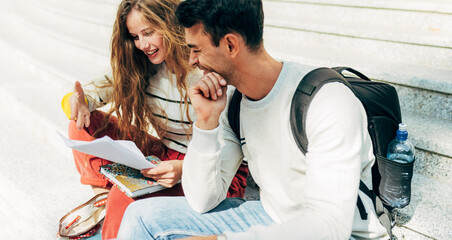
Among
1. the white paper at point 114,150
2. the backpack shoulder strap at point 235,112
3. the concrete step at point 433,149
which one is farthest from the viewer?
the concrete step at point 433,149

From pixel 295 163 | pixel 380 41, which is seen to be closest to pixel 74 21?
pixel 380 41

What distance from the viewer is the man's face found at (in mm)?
1454

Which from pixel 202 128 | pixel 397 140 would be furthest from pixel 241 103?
pixel 397 140

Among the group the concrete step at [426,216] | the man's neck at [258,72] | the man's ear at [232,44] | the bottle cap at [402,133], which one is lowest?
the concrete step at [426,216]

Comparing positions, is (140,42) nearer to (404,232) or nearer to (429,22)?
(404,232)

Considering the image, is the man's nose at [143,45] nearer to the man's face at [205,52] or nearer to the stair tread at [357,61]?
the man's face at [205,52]

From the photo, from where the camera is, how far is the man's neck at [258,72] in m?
1.48

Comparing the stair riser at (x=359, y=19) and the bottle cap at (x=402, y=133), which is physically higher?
the stair riser at (x=359, y=19)

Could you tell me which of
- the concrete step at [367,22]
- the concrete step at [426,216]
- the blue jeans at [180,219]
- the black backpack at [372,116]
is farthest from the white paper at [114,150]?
the concrete step at [367,22]

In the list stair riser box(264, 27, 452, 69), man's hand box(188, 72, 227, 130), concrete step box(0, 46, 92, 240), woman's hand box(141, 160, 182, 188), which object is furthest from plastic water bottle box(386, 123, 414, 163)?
concrete step box(0, 46, 92, 240)

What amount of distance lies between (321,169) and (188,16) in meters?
0.71

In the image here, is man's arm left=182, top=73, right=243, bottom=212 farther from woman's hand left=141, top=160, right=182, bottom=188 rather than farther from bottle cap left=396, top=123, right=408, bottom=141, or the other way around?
bottle cap left=396, top=123, right=408, bottom=141

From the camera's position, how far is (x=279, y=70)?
1.50 metres

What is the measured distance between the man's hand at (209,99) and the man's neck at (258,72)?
83mm
